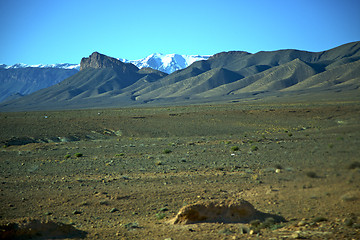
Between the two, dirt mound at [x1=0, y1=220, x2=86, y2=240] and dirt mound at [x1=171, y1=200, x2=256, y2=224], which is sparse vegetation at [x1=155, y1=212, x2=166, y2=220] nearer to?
dirt mound at [x1=171, y1=200, x2=256, y2=224]

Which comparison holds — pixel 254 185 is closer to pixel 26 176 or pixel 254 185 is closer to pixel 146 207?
pixel 146 207

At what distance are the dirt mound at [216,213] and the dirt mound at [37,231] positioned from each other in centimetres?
314

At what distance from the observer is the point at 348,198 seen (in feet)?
34.0

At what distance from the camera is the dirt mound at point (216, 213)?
37.6ft

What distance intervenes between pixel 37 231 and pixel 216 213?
5.31 meters

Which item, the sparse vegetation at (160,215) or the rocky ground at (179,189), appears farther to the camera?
the sparse vegetation at (160,215)

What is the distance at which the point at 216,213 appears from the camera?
457 inches

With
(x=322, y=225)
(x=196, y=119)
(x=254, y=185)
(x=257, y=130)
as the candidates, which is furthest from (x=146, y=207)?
(x=196, y=119)

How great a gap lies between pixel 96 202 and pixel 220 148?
16260 mm

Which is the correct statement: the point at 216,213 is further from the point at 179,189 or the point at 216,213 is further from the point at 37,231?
the point at 37,231

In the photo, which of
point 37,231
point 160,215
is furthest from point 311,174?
point 37,231

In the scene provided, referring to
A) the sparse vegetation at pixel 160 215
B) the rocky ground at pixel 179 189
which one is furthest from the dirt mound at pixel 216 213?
the sparse vegetation at pixel 160 215

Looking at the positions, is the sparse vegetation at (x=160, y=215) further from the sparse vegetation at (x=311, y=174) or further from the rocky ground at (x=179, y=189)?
the sparse vegetation at (x=311, y=174)

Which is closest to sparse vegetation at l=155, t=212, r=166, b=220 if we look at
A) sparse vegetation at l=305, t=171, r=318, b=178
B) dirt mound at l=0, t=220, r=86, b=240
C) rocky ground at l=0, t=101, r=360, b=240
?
rocky ground at l=0, t=101, r=360, b=240
